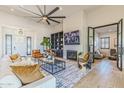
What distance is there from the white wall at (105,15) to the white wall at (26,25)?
15.7 ft

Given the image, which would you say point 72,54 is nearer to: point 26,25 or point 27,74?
point 26,25

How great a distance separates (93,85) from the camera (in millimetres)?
2877

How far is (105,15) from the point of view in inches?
223

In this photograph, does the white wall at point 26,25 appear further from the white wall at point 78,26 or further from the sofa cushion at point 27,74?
the sofa cushion at point 27,74

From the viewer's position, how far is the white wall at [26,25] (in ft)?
23.5

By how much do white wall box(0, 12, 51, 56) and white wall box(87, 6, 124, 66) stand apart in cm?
478

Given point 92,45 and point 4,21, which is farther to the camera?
point 4,21

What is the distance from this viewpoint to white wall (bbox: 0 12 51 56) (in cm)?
715

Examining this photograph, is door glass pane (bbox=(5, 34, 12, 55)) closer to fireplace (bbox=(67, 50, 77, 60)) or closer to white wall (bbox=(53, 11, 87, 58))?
white wall (bbox=(53, 11, 87, 58))

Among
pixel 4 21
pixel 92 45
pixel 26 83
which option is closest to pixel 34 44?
pixel 4 21

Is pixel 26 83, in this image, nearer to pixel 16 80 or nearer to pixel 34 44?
pixel 16 80

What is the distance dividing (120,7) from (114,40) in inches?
203

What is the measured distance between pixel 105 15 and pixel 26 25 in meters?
5.93

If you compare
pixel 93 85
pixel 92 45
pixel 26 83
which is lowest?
pixel 93 85
